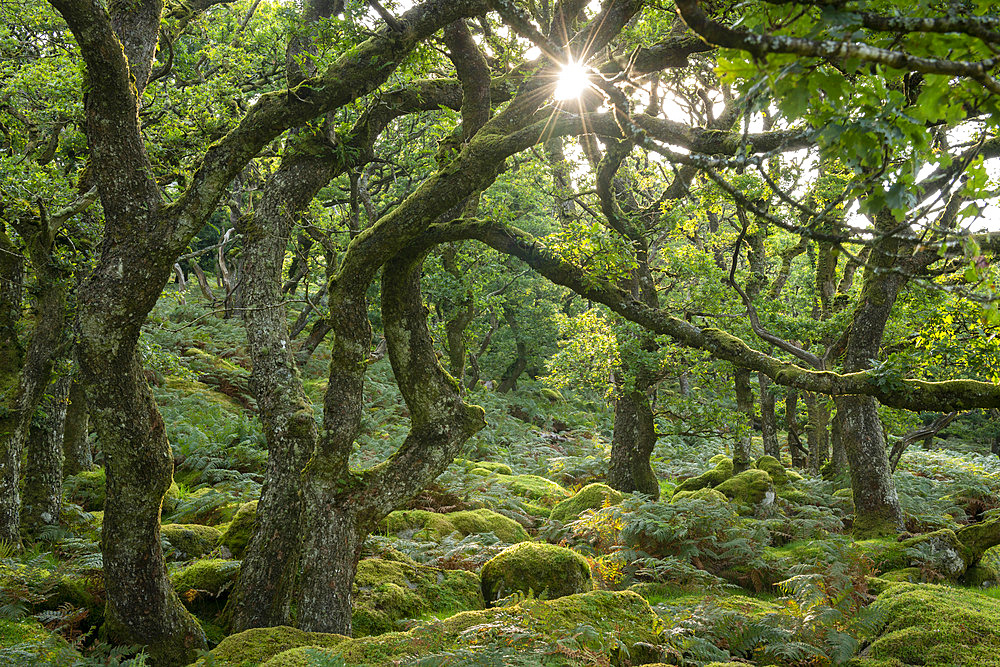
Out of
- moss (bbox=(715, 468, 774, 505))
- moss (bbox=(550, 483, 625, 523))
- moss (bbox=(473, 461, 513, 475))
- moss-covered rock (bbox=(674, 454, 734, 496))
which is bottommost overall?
moss (bbox=(550, 483, 625, 523))

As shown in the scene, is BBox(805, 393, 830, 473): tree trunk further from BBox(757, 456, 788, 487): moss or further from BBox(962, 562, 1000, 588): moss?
BBox(962, 562, 1000, 588): moss

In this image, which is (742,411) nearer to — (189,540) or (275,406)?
(275,406)

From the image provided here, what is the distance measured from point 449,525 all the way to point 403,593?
254cm

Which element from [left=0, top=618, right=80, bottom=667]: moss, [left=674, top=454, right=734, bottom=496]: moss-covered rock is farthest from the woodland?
[left=674, top=454, right=734, bottom=496]: moss-covered rock

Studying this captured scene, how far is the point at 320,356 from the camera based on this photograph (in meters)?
21.1

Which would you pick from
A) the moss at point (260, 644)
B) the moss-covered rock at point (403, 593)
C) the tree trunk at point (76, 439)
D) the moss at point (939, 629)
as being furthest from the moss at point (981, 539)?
the tree trunk at point (76, 439)

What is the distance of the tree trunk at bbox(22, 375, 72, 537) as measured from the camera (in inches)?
334

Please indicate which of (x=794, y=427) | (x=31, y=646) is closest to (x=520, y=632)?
(x=31, y=646)

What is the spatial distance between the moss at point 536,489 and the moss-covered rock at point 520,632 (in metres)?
7.09

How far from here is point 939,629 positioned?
465 centimetres

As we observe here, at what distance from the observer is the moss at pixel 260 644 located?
4.48 meters

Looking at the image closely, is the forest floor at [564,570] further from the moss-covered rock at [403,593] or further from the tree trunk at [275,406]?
the tree trunk at [275,406]

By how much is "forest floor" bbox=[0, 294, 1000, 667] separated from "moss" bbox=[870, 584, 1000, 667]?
0.02m

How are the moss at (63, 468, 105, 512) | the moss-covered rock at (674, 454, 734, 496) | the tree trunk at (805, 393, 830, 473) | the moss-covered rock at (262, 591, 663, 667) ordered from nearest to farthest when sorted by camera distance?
the moss-covered rock at (262, 591, 663, 667) < the moss at (63, 468, 105, 512) < the moss-covered rock at (674, 454, 734, 496) < the tree trunk at (805, 393, 830, 473)
